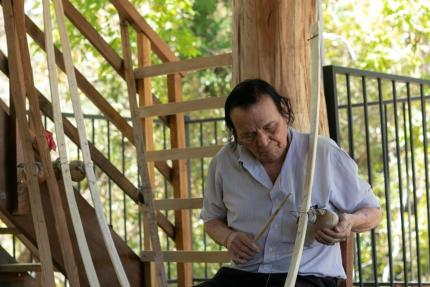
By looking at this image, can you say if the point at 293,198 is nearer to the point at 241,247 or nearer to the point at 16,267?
the point at 241,247

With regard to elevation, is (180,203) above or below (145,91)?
below

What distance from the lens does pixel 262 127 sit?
99.8 inches

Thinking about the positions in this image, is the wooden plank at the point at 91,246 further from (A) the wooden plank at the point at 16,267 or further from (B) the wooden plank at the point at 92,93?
(B) the wooden plank at the point at 92,93

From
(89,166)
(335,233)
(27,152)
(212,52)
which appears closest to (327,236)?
(335,233)

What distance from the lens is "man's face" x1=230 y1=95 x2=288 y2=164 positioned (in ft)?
8.32

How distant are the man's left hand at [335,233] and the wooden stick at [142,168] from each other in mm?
800

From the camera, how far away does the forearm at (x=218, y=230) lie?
266 centimetres

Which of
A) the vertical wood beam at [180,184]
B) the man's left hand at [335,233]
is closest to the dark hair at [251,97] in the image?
the man's left hand at [335,233]

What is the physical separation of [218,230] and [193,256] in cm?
167

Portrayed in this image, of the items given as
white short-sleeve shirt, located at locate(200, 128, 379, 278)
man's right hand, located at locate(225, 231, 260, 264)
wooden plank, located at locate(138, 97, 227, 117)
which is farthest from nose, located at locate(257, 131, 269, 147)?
wooden plank, located at locate(138, 97, 227, 117)

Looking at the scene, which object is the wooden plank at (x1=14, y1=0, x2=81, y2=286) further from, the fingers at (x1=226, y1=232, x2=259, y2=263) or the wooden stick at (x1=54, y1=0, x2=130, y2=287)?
the fingers at (x1=226, y1=232, x2=259, y2=263)

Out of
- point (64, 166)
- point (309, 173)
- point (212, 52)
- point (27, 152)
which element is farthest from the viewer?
point (212, 52)

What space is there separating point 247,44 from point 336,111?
0.47m

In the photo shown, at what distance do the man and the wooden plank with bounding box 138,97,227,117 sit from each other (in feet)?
5.18
